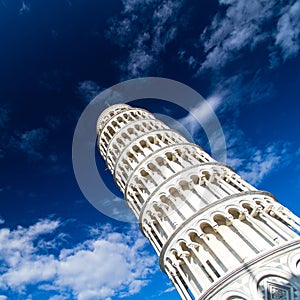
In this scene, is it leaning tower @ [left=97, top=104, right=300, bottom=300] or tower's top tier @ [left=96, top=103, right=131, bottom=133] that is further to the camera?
tower's top tier @ [left=96, top=103, right=131, bottom=133]

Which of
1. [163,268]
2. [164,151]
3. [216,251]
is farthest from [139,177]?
[216,251]

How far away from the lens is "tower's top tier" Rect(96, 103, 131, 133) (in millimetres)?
38812

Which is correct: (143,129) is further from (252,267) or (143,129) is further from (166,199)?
(252,267)

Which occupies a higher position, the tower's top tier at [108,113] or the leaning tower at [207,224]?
the tower's top tier at [108,113]

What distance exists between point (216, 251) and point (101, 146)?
2419cm

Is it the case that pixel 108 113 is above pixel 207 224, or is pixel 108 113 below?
above

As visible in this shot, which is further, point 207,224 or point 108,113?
point 108,113

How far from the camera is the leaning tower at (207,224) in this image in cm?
1549

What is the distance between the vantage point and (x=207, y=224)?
19.3m

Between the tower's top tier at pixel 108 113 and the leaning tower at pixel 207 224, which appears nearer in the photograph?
the leaning tower at pixel 207 224

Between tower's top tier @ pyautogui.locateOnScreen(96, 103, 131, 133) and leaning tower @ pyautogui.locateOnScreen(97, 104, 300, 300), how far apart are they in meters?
9.54

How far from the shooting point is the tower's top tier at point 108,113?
3881 cm

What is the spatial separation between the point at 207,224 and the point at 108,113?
2495 centimetres

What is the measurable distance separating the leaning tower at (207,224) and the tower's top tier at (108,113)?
9537 millimetres
